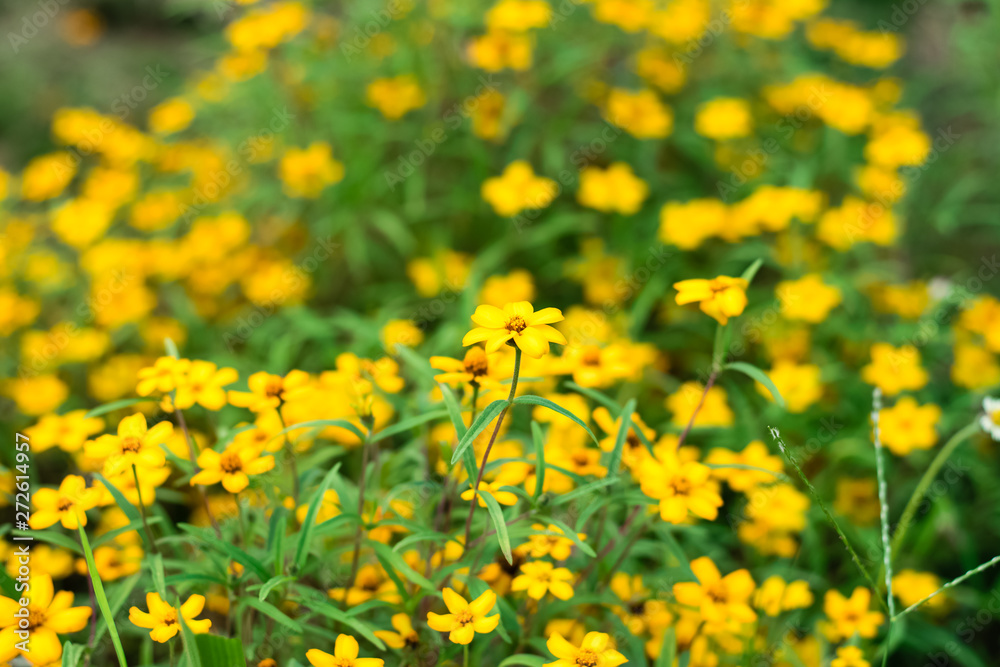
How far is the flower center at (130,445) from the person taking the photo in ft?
3.70

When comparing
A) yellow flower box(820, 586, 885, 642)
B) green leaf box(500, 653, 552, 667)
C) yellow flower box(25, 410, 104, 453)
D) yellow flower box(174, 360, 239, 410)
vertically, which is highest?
yellow flower box(174, 360, 239, 410)

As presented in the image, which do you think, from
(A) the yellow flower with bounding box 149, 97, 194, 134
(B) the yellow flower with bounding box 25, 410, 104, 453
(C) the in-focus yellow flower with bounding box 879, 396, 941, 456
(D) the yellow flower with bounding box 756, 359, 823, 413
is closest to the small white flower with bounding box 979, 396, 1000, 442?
(C) the in-focus yellow flower with bounding box 879, 396, 941, 456

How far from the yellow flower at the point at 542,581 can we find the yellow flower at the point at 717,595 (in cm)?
24

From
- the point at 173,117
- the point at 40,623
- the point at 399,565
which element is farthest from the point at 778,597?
the point at 173,117

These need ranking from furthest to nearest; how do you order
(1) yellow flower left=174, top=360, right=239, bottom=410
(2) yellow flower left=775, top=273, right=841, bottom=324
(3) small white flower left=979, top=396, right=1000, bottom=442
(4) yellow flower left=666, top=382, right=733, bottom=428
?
(2) yellow flower left=775, top=273, right=841, bottom=324 < (4) yellow flower left=666, top=382, right=733, bottom=428 < (3) small white flower left=979, top=396, right=1000, bottom=442 < (1) yellow flower left=174, top=360, right=239, bottom=410

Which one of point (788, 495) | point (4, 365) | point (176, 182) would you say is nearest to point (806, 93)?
point (788, 495)

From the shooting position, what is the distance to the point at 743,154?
284 cm

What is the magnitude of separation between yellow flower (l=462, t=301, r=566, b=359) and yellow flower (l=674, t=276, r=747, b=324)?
0.76 feet

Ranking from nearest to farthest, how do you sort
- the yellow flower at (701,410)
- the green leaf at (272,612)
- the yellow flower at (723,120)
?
the green leaf at (272,612), the yellow flower at (701,410), the yellow flower at (723,120)

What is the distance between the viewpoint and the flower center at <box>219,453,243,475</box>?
1.17 m

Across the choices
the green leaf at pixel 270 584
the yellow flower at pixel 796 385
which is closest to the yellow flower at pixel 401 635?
the green leaf at pixel 270 584

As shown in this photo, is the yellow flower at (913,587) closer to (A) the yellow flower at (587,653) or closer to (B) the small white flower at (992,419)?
(B) the small white flower at (992,419)

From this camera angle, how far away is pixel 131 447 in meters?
1.13

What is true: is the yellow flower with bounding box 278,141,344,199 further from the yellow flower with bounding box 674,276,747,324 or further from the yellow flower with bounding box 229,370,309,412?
the yellow flower with bounding box 674,276,747,324
